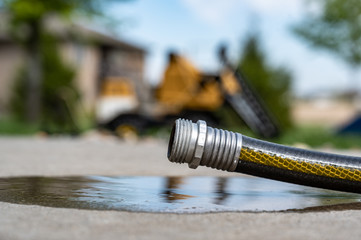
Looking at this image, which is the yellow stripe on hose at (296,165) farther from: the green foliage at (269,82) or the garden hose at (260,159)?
the green foliage at (269,82)

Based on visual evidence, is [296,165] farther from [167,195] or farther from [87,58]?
[87,58]

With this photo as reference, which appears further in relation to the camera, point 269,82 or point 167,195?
point 269,82

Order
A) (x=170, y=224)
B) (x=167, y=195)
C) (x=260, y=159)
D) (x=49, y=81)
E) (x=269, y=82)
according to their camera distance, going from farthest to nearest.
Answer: (x=49, y=81) < (x=269, y=82) < (x=167, y=195) < (x=260, y=159) < (x=170, y=224)

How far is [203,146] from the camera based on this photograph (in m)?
5.20

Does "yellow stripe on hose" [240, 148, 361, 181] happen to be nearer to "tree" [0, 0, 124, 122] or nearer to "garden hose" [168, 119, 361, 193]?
"garden hose" [168, 119, 361, 193]

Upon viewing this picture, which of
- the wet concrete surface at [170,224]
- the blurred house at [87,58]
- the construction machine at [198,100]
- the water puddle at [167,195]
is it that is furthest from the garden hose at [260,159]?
the blurred house at [87,58]

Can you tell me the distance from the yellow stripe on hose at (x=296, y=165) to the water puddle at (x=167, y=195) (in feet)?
0.89

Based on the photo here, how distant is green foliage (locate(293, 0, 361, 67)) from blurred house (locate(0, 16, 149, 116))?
39.2 ft

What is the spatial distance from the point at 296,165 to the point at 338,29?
24.8 metres

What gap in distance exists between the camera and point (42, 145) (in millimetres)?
12820

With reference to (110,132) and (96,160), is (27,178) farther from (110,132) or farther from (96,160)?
(110,132)

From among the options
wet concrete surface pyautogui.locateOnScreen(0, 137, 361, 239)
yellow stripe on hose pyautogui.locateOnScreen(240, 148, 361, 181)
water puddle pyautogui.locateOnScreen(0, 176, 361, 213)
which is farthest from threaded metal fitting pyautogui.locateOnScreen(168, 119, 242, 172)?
wet concrete surface pyautogui.locateOnScreen(0, 137, 361, 239)

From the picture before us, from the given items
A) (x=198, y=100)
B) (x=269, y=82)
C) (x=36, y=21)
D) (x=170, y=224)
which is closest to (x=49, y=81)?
(x=36, y=21)

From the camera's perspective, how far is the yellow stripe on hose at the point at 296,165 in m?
5.35
